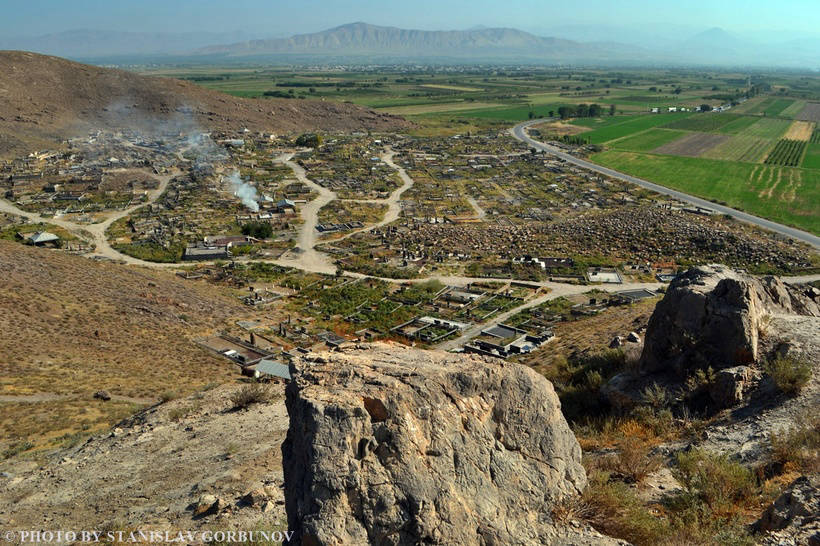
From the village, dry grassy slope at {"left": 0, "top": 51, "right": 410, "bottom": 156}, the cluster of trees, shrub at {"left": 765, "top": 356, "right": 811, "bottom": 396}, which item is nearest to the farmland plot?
A: the cluster of trees

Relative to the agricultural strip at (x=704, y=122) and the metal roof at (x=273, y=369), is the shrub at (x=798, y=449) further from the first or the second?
the agricultural strip at (x=704, y=122)

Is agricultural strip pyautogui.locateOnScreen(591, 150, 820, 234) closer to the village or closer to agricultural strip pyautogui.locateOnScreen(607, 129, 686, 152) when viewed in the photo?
agricultural strip pyautogui.locateOnScreen(607, 129, 686, 152)

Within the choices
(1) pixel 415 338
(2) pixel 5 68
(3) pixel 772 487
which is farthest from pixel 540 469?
(2) pixel 5 68

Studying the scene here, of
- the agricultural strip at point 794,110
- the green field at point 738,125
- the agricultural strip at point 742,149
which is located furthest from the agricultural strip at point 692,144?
the agricultural strip at point 794,110

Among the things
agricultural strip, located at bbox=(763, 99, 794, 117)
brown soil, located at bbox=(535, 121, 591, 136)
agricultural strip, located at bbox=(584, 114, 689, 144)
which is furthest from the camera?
agricultural strip, located at bbox=(763, 99, 794, 117)

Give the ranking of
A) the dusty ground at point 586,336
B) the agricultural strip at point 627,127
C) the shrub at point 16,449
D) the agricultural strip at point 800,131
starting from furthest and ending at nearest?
1. the agricultural strip at point 627,127
2. the agricultural strip at point 800,131
3. the dusty ground at point 586,336
4. the shrub at point 16,449
